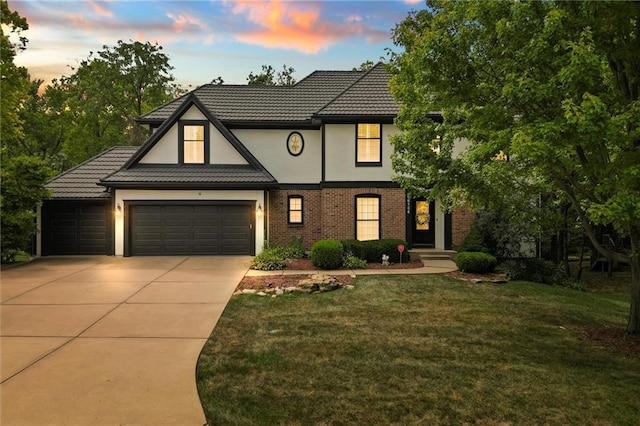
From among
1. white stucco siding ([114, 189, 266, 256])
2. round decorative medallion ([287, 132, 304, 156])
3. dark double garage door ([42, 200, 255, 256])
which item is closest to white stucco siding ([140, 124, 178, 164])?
white stucco siding ([114, 189, 266, 256])

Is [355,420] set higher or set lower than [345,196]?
lower

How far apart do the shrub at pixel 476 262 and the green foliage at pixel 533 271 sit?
638mm

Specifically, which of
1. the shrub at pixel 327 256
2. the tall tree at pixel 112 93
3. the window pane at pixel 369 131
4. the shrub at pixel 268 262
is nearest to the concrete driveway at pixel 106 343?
the shrub at pixel 268 262

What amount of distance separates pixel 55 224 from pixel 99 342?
13.9 meters

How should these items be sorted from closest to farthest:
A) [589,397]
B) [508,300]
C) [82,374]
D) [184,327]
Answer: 1. [589,397]
2. [82,374]
3. [184,327]
4. [508,300]

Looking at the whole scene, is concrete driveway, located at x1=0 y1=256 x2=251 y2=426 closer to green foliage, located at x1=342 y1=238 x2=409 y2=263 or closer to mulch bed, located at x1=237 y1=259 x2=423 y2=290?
mulch bed, located at x1=237 y1=259 x2=423 y2=290

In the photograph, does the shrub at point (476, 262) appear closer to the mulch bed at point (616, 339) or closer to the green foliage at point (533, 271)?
the green foliage at point (533, 271)

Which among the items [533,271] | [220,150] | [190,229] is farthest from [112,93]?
[533,271]

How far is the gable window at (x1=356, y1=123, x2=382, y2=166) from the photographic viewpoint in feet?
59.4

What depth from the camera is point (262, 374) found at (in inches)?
224

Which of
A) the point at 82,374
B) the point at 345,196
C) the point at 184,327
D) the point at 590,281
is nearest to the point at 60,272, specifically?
the point at 184,327

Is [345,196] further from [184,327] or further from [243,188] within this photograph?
[184,327]

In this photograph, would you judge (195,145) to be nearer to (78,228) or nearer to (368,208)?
(78,228)

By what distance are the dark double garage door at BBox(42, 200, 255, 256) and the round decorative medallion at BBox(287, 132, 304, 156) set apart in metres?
3.61
